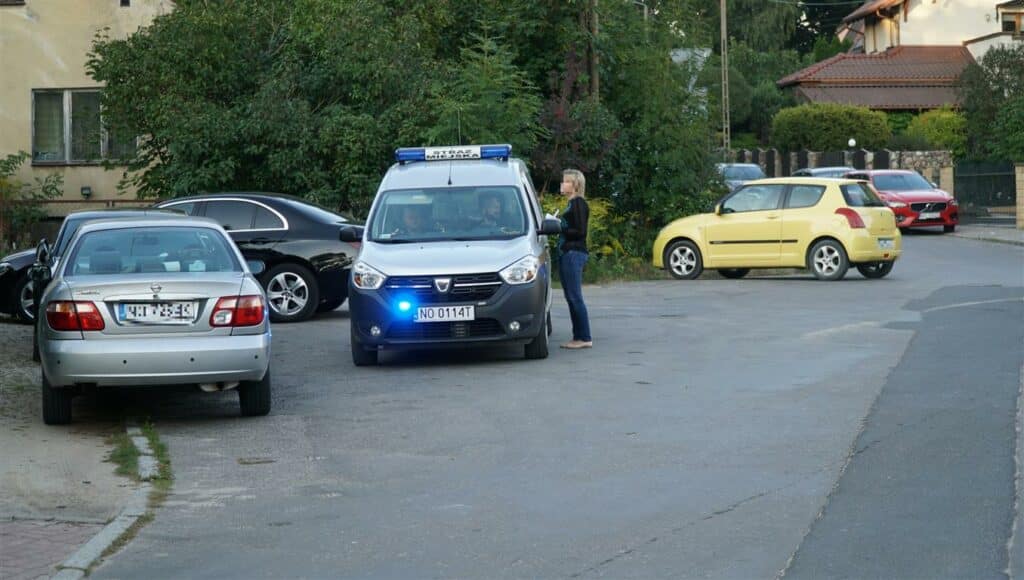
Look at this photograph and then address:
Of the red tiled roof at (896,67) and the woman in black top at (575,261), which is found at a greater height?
the red tiled roof at (896,67)

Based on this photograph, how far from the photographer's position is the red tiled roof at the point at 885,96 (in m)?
72.2

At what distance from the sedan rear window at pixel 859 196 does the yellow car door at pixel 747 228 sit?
101 centimetres

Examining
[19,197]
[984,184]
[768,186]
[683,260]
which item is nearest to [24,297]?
[683,260]

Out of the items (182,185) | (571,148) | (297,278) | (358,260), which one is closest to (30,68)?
(182,185)

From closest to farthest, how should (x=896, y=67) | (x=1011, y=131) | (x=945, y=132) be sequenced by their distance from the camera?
1. (x=1011, y=131)
2. (x=945, y=132)
3. (x=896, y=67)

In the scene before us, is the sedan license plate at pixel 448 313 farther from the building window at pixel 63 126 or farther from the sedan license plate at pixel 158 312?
the building window at pixel 63 126

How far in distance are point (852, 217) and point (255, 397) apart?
1508 centimetres

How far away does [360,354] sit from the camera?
15109 mm

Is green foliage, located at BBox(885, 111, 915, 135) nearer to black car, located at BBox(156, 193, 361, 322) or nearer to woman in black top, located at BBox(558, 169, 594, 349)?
black car, located at BBox(156, 193, 361, 322)

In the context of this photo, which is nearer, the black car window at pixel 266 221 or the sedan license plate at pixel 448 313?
the sedan license plate at pixel 448 313

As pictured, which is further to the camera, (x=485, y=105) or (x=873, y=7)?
(x=873, y=7)

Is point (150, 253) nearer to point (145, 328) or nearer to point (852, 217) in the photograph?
point (145, 328)

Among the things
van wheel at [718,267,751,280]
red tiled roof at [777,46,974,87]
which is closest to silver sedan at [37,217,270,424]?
van wheel at [718,267,751,280]

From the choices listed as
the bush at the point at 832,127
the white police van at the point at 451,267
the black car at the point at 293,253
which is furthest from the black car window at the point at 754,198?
the bush at the point at 832,127
